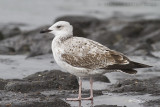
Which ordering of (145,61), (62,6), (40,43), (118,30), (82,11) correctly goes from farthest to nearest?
1. (62,6)
2. (82,11)
3. (118,30)
4. (40,43)
5. (145,61)

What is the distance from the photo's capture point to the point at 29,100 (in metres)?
9.24

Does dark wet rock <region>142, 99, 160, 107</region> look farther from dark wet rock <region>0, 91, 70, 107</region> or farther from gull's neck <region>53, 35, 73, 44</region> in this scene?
gull's neck <region>53, 35, 73, 44</region>

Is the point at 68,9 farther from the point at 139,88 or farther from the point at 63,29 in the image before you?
the point at 139,88

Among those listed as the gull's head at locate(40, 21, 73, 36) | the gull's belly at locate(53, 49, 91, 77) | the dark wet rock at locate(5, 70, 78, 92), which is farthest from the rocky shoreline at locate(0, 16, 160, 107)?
the gull's head at locate(40, 21, 73, 36)

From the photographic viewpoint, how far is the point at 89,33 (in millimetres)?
22234

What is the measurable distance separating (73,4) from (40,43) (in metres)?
15.4

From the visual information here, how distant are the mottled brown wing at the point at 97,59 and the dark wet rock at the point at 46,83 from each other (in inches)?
35.7

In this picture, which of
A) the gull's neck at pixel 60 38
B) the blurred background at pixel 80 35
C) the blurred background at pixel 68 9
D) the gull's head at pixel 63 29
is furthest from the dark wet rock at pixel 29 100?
the blurred background at pixel 68 9

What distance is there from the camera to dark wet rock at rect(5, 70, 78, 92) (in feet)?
33.6

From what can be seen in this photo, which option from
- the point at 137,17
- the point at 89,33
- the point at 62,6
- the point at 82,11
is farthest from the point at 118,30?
the point at 62,6

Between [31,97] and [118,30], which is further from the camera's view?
[118,30]

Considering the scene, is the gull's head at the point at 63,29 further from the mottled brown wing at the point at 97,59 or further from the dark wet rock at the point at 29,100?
the dark wet rock at the point at 29,100

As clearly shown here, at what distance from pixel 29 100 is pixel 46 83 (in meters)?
1.29

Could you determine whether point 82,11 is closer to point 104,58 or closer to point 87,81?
point 87,81
